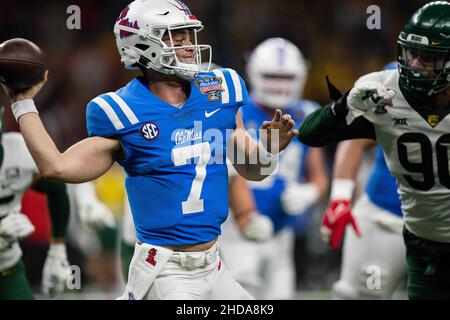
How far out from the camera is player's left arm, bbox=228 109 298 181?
341cm

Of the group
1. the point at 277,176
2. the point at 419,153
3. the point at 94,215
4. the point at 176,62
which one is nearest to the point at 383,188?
the point at 419,153

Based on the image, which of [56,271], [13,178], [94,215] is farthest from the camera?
[94,215]

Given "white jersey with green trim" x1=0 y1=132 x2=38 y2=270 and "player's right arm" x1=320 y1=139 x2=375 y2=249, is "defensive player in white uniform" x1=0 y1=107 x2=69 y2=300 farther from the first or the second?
"player's right arm" x1=320 y1=139 x2=375 y2=249

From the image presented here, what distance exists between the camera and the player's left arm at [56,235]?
4457mm

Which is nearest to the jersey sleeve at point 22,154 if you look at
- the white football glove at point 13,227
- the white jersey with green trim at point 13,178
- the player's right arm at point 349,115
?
the white jersey with green trim at point 13,178

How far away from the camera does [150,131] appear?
132 inches

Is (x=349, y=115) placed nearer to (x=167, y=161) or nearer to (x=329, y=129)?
(x=329, y=129)

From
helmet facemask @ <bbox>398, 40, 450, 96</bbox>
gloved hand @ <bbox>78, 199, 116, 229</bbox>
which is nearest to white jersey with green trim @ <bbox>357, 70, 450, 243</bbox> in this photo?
helmet facemask @ <bbox>398, 40, 450, 96</bbox>

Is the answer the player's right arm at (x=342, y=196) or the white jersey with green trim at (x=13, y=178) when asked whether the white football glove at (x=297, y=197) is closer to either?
the player's right arm at (x=342, y=196)

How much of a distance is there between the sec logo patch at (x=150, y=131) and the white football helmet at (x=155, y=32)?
0.24 meters

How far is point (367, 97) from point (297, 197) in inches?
95.1
